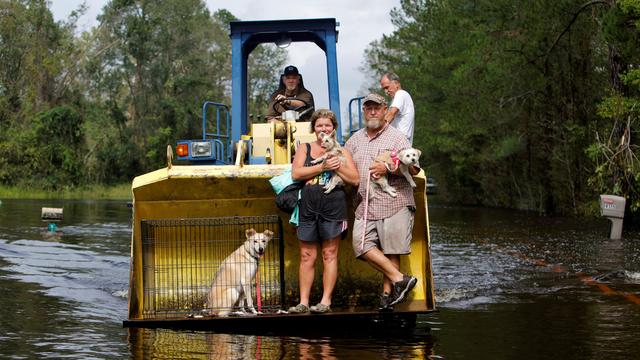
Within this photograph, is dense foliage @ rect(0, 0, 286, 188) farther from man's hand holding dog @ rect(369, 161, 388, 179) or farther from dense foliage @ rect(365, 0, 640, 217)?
man's hand holding dog @ rect(369, 161, 388, 179)

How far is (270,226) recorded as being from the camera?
9539mm

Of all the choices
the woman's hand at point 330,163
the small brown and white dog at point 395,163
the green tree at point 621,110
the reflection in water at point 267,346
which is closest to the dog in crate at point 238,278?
the reflection in water at point 267,346

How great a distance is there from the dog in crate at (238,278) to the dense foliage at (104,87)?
5808 cm

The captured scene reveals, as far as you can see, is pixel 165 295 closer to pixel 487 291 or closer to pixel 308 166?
pixel 308 166

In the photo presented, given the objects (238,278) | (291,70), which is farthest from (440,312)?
(291,70)

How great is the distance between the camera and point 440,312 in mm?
9992

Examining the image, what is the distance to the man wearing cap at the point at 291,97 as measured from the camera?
1186 cm

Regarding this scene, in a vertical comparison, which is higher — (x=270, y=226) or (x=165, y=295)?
(x=270, y=226)

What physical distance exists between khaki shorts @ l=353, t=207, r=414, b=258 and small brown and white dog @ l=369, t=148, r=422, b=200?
225 millimetres

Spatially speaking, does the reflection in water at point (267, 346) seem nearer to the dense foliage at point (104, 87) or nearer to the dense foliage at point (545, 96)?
the dense foliage at point (545, 96)

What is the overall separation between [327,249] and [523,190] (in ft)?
116

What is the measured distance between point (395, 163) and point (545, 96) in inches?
1034

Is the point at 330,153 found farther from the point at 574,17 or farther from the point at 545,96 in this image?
the point at 545,96

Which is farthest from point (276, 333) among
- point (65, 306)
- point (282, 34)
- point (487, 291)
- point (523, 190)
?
point (523, 190)
